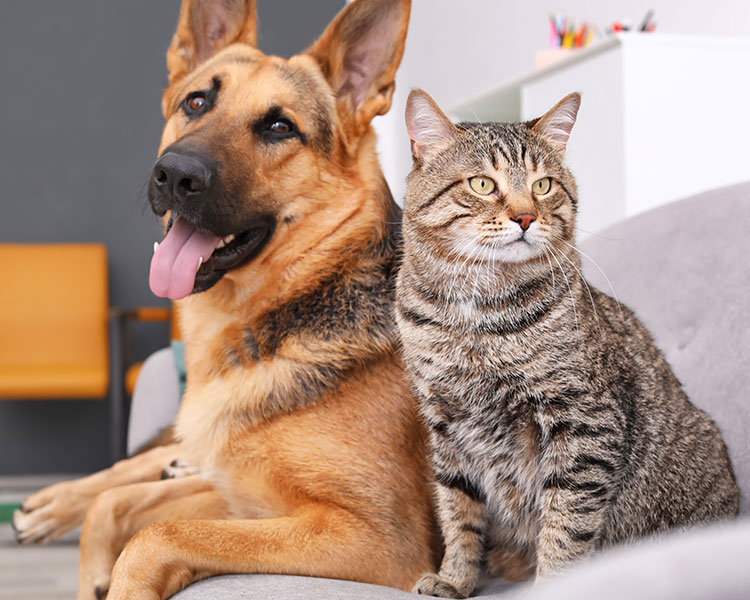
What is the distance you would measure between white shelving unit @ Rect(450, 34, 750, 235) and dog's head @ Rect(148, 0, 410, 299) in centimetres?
85

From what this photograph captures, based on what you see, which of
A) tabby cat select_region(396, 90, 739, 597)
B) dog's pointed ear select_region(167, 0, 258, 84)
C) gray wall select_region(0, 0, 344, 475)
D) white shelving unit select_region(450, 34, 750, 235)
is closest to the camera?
tabby cat select_region(396, 90, 739, 597)

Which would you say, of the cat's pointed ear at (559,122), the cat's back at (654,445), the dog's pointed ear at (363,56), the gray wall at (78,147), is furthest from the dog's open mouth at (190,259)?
the gray wall at (78,147)

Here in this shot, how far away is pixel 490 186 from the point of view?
4.00 feet

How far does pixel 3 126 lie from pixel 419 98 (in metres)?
5.29

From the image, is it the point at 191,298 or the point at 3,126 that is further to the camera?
the point at 3,126

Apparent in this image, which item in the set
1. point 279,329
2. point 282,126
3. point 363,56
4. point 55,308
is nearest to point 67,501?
point 279,329

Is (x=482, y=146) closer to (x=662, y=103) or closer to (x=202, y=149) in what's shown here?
(x=202, y=149)

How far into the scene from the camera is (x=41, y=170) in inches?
224

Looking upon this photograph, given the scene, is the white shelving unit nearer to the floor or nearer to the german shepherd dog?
the german shepherd dog

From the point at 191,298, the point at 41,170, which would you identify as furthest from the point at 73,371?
the point at 191,298

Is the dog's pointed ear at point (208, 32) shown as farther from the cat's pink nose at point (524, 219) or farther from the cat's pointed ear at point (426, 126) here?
the cat's pink nose at point (524, 219)

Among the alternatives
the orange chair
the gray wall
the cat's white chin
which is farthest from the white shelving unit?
the gray wall

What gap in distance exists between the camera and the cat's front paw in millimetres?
1194

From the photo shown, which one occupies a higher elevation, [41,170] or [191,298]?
[191,298]
